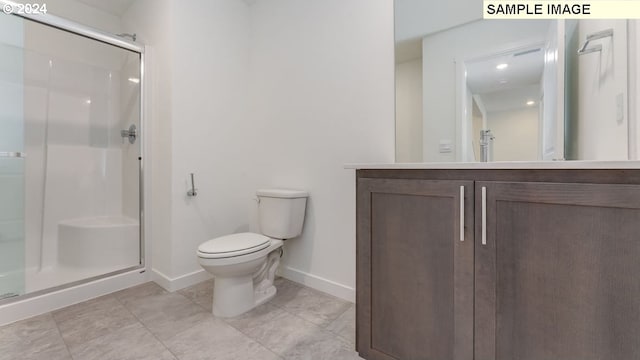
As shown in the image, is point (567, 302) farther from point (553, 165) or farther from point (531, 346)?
point (553, 165)

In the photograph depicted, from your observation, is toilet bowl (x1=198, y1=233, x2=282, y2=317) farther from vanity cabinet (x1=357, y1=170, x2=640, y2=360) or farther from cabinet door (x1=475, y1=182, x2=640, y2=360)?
cabinet door (x1=475, y1=182, x2=640, y2=360)

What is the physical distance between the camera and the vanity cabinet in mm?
780

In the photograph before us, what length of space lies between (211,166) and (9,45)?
1518mm

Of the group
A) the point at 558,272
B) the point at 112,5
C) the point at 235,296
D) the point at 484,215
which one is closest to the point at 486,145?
the point at 484,215

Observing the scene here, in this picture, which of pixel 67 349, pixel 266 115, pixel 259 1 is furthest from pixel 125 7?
pixel 67 349

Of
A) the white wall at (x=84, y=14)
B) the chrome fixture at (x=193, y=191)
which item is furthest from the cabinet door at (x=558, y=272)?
the white wall at (x=84, y=14)

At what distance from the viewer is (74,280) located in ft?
6.27

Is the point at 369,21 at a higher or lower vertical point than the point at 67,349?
higher

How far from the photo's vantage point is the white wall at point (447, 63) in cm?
145

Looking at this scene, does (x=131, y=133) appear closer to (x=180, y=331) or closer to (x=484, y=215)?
(x=180, y=331)

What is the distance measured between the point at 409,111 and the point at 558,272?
1101 mm

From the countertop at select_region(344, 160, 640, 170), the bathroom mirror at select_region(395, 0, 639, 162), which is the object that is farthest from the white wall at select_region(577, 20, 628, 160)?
the countertop at select_region(344, 160, 640, 170)

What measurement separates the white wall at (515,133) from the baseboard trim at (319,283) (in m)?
1.26

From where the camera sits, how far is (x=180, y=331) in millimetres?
1544
